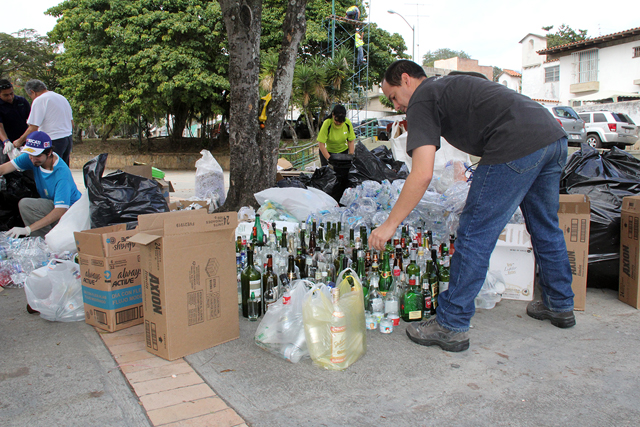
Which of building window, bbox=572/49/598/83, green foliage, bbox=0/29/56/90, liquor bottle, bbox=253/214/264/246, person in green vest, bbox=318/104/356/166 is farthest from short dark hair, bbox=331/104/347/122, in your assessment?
building window, bbox=572/49/598/83

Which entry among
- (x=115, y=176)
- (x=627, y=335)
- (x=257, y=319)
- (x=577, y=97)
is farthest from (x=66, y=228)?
(x=577, y=97)

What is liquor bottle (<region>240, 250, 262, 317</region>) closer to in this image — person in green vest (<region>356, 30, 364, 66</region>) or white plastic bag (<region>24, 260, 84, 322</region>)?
white plastic bag (<region>24, 260, 84, 322</region>)

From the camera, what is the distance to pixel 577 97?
2769 centimetres

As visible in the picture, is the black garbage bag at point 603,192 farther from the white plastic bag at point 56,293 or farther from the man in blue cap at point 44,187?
the man in blue cap at point 44,187

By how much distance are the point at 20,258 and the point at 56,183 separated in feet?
2.43

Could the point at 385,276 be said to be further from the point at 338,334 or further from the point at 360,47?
the point at 360,47

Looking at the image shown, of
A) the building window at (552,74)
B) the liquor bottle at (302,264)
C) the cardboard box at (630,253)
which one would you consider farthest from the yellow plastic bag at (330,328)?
the building window at (552,74)

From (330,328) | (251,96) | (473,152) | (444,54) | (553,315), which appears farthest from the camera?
(444,54)

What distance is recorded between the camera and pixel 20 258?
3.89 m

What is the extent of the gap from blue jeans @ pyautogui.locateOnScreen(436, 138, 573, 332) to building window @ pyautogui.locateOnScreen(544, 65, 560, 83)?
1241 inches

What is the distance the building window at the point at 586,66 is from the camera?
1025 inches

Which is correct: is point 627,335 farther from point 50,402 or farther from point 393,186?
point 50,402

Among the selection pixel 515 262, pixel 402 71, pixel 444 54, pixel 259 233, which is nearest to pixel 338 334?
pixel 402 71

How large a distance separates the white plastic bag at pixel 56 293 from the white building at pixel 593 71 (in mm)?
28337
